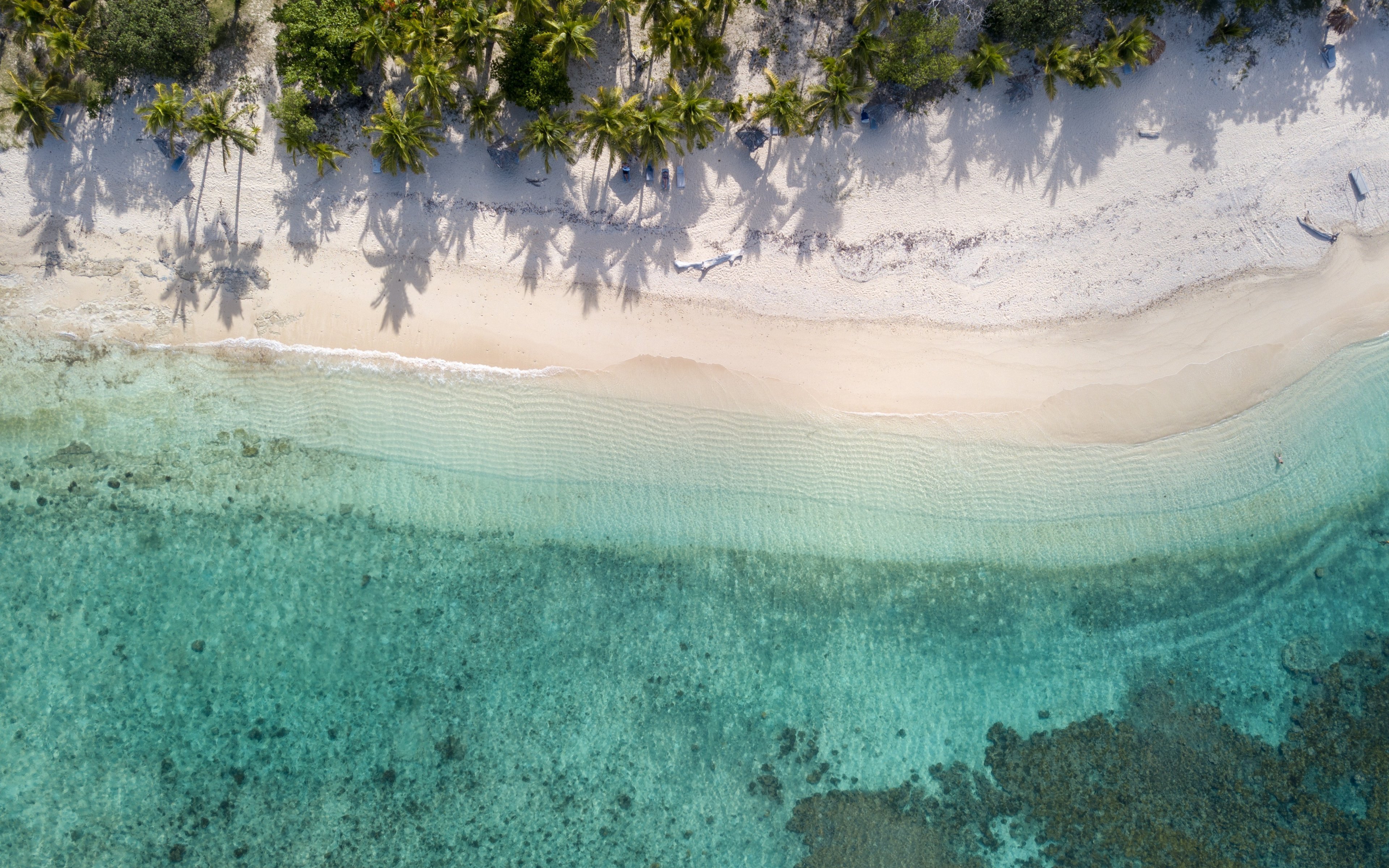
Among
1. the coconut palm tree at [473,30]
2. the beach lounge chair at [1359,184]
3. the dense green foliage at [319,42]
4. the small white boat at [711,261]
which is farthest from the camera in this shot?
the beach lounge chair at [1359,184]

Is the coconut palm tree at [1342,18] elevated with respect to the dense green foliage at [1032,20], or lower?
elevated

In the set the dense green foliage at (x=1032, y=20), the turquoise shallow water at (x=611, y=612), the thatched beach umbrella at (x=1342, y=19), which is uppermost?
the thatched beach umbrella at (x=1342, y=19)

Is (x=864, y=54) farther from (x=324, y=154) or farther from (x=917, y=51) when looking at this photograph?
(x=324, y=154)

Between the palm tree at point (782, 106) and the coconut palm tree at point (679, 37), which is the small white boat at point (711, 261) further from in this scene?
the coconut palm tree at point (679, 37)

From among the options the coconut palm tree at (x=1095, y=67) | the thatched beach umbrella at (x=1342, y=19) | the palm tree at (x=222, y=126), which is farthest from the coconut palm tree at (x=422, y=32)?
the thatched beach umbrella at (x=1342, y=19)

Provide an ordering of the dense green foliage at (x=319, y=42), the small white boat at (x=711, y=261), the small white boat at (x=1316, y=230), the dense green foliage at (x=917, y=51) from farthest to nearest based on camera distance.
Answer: the small white boat at (x=1316, y=230) → the small white boat at (x=711, y=261) → the dense green foliage at (x=917, y=51) → the dense green foliage at (x=319, y=42)

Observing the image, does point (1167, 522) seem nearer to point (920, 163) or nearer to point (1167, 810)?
point (1167, 810)

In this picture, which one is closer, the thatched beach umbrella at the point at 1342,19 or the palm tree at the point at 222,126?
the palm tree at the point at 222,126
